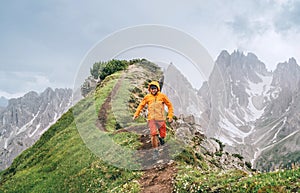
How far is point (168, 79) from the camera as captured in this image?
18.4 meters

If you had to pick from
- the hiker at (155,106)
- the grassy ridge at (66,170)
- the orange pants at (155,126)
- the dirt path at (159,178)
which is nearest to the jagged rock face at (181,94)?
the hiker at (155,106)

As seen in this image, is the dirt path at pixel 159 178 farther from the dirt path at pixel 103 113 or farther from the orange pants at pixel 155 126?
the dirt path at pixel 103 113

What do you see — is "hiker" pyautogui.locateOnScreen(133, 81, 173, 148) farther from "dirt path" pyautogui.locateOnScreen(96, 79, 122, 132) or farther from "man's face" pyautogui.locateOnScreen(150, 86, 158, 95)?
"dirt path" pyautogui.locateOnScreen(96, 79, 122, 132)

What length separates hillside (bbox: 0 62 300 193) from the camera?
1327 centimetres

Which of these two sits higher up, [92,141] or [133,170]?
[92,141]

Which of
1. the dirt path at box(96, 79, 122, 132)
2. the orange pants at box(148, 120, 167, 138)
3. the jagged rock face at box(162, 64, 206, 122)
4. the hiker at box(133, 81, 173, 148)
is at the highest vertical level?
→ the dirt path at box(96, 79, 122, 132)

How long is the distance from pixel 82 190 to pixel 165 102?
720 centimetres

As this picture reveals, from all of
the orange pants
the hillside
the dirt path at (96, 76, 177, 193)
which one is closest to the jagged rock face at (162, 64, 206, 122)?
the orange pants

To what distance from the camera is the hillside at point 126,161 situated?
522 inches

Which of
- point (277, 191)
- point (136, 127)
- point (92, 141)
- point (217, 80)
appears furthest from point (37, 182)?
point (277, 191)

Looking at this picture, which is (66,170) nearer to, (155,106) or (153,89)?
(155,106)

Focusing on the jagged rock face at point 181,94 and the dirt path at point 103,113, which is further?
the dirt path at point 103,113

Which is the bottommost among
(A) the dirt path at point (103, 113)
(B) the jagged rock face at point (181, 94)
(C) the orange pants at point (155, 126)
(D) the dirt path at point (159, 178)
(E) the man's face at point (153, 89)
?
(D) the dirt path at point (159, 178)

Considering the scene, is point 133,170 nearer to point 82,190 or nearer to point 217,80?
point 82,190
